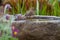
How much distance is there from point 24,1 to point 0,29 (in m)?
1.08

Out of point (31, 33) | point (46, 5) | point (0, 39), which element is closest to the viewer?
point (31, 33)

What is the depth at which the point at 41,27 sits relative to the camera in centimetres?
146

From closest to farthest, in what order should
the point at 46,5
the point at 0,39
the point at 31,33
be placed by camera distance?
1. the point at 31,33
2. the point at 0,39
3. the point at 46,5

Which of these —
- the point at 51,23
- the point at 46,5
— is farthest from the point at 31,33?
the point at 46,5

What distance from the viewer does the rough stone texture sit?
146 centimetres

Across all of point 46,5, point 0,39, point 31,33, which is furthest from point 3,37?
point 46,5

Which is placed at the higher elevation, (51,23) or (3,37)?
(51,23)

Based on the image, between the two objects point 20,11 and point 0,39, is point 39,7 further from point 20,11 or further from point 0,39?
point 0,39

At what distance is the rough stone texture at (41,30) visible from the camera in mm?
1459

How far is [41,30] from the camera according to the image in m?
1.46

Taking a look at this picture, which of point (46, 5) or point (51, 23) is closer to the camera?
point (51, 23)

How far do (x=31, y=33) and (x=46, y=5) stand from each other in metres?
1.11

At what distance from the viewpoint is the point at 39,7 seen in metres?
2.57

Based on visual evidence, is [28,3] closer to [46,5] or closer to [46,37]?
[46,5]
